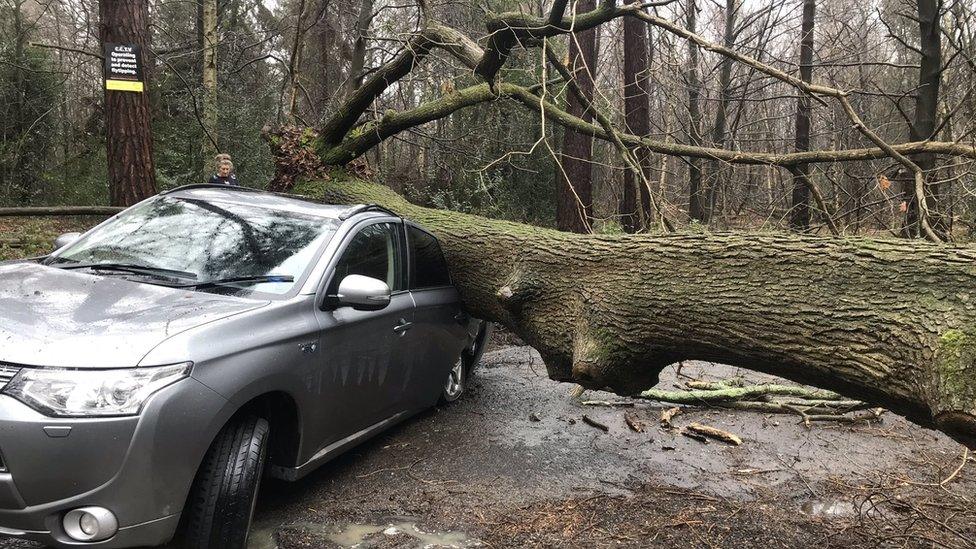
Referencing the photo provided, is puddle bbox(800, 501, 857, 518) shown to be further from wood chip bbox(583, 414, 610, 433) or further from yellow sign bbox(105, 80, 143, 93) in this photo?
yellow sign bbox(105, 80, 143, 93)

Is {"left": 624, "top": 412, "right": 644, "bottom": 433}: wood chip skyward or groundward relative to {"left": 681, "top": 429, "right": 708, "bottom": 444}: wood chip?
skyward

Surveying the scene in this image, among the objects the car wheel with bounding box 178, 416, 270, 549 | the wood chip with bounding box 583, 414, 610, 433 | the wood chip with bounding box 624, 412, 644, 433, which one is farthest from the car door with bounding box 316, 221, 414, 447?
the wood chip with bounding box 624, 412, 644, 433

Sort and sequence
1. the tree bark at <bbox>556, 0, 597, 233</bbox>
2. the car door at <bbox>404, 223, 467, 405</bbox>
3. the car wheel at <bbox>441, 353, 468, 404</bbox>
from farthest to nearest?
the tree bark at <bbox>556, 0, 597, 233</bbox>, the car wheel at <bbox>441, 353, 468, 404</bbox>, the car door at <bbox>404, 223, 467, 405</bbox>

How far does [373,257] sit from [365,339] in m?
0.65

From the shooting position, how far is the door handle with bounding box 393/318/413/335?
4.52 m

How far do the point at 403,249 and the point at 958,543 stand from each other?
152 inches

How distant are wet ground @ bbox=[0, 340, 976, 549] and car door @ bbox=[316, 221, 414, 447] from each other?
0.48m

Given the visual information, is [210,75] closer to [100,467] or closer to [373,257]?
[373,257]

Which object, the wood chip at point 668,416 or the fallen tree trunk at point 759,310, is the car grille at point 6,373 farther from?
the wood chip at point 668,416

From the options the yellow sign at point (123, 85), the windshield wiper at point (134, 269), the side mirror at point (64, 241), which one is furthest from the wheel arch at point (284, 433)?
the yellow sign at point (123, 85)

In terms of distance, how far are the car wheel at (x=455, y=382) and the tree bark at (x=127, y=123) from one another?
185 inches

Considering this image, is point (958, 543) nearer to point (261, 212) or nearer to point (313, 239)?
point (313, 239)

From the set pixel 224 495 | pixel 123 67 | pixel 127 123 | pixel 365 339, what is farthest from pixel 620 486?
pixel 123 67

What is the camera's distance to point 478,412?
5926 millimetres
